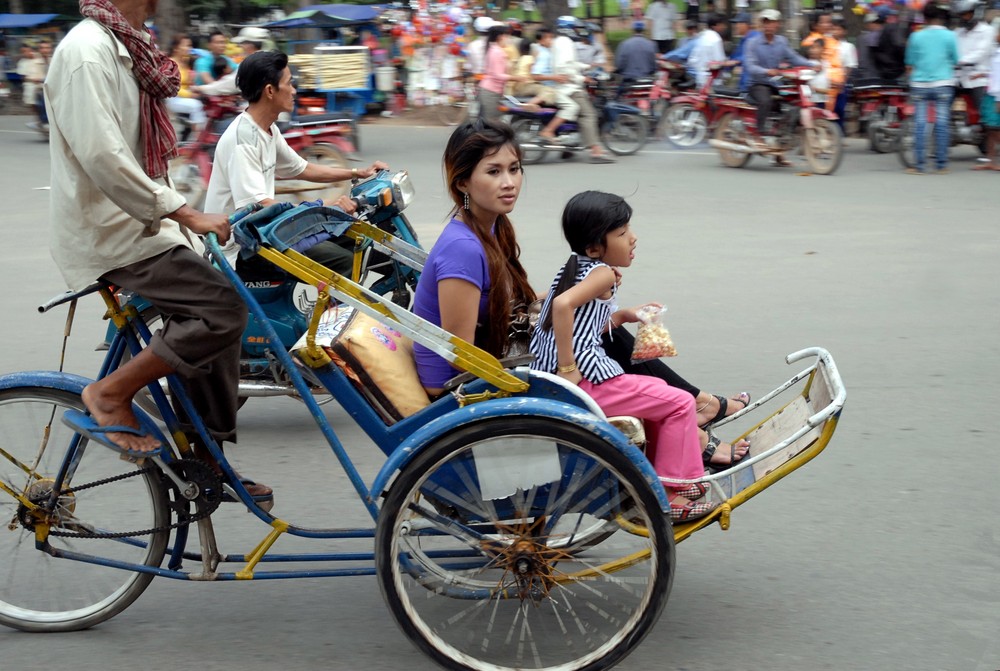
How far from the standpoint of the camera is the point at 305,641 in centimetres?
303

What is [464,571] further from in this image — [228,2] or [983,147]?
[228,2]

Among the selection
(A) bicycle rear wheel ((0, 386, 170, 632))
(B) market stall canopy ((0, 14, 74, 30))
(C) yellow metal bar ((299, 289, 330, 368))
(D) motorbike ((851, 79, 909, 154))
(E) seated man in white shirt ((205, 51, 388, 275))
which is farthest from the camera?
(B) market stall canopy ((0, 14, 74, 30))

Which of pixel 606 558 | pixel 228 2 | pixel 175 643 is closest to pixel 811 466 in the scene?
pixel 606 558

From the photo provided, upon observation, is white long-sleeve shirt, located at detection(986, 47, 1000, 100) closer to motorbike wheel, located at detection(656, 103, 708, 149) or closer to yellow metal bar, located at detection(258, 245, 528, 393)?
motorbike wheel, located at detection(656, 103, 708, 149)

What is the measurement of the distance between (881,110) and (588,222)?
11.1 metres

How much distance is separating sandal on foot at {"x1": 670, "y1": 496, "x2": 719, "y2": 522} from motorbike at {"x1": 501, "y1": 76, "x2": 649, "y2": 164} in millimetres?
9988

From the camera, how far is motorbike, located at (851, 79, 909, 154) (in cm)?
1255

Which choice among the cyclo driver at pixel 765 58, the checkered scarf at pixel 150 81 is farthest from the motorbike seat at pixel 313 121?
the checkered scarf at pixel 150 81

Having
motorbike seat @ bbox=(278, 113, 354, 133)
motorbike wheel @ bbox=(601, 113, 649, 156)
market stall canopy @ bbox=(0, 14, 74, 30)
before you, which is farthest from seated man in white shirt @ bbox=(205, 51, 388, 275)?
market stall canopy @ bbox=(0, 14, 74, 30)

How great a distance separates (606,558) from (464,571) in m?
0.39

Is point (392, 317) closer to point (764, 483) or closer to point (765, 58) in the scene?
point (764, 483)

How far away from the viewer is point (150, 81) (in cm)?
282

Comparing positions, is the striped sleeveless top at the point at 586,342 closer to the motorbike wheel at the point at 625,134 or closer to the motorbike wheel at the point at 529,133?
the motorbike wheel at the point at 529,133

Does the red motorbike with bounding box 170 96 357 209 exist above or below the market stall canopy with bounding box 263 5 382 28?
below
